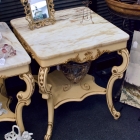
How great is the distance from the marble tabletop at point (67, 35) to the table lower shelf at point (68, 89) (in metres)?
0.32

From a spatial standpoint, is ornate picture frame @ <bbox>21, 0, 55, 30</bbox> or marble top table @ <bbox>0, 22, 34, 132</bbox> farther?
ornate picture frame @ <bbox>21, 0, 55, 30</bbox>

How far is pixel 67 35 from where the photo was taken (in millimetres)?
1445

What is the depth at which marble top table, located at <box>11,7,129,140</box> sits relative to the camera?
1.33 metres

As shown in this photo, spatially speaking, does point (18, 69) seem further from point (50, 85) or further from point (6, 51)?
point (50, 85)

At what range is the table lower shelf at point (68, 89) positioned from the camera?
5.13 ft

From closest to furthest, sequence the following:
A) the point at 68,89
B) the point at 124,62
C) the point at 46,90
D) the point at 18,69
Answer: the point at 18,69
the point at 46,90
the point at 124,62
the point at 68,89

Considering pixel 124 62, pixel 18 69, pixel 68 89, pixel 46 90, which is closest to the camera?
pixel 18 69

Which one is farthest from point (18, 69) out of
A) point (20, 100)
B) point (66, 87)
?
point (66, 87)

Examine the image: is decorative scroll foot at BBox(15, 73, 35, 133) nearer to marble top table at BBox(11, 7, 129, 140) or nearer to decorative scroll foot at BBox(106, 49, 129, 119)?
marble top table at BBox(11, 7, 129, 140)

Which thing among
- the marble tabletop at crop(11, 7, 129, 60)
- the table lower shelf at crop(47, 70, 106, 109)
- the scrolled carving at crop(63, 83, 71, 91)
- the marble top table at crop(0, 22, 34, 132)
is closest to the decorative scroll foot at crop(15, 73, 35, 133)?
the marble top table at crop(0, 22, 34, 132)

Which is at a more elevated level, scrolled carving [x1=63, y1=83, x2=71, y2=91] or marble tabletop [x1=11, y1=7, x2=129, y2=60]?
marble tabletop [x1=11, y1=7, x2=129, y2=60]

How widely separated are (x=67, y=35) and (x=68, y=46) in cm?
11

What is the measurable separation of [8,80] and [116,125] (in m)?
0.73

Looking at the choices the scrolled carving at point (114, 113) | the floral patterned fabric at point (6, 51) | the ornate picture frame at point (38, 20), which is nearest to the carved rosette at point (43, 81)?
the floral patterned fabric at point (6, 51)
